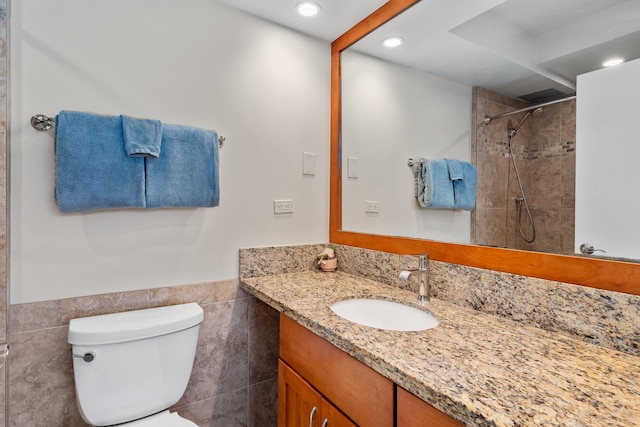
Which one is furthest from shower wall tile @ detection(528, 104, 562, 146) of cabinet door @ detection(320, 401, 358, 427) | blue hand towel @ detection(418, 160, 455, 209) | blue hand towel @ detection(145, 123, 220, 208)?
blue hand towel @ detection(145, 123, 220, 208)

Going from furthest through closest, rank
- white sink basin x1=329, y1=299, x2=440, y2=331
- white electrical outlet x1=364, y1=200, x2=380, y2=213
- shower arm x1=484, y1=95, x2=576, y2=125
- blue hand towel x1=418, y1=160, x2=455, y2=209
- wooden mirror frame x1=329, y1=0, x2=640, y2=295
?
white electrical outlet x1=364, y1=200, x2=380, y2=213
blue hand towel x1=418, y1=160, x2=455, y2=209
white sink basin x1=329, y1=299, x2=440, y2=331
shower arm x1=484, y1=95, x2=576, y2=125
wooden mirror frame x1=329, y1=0, x2=640, y2=295

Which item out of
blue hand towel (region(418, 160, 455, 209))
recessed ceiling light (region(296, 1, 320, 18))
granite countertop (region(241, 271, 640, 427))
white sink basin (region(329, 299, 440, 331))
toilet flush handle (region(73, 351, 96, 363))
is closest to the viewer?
granite countertop (region(241, 271, 640, 427))

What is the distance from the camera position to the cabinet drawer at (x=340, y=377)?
32.8 inches

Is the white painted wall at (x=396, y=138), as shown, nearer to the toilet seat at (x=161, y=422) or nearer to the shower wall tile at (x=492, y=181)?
the shower wall tile at (x=492, y=181)

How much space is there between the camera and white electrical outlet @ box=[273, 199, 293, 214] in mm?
1728

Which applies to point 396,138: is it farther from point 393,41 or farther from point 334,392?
point 334,392

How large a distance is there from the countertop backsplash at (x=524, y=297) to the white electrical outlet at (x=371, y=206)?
0.22m

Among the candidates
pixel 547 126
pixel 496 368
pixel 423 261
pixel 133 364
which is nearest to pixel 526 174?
pixel 547 126

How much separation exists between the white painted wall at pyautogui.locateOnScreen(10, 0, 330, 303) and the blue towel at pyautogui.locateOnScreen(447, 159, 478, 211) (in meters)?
0.79

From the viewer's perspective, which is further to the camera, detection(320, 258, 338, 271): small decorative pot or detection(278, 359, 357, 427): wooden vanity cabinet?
detection(320, 258, 338, 271): small decorative pot

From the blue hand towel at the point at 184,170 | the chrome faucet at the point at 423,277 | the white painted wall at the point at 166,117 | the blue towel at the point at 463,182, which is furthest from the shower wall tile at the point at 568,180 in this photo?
the blue hand towel at the point at 184,170

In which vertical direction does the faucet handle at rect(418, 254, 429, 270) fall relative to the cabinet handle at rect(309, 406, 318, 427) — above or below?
above

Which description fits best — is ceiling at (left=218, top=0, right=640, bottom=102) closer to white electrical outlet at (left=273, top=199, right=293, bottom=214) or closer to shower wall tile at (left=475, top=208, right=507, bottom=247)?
shower wall tile at (left=475, top=208, right=507, bottom=247)

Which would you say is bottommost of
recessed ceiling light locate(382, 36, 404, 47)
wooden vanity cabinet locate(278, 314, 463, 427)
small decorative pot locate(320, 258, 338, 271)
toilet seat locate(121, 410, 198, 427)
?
toilet seat locate(121, 410, 198, 427)
